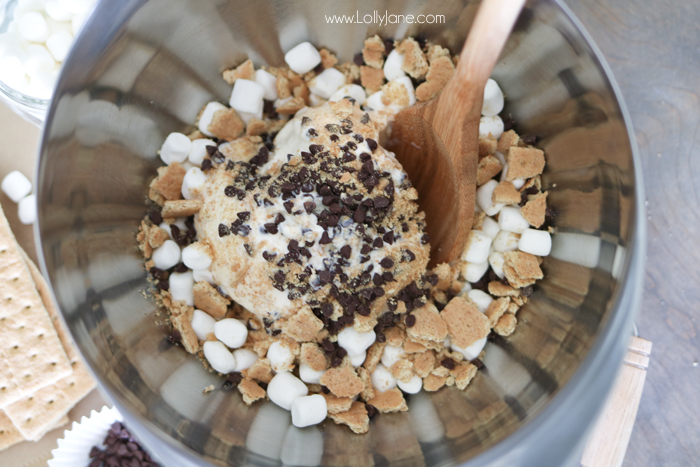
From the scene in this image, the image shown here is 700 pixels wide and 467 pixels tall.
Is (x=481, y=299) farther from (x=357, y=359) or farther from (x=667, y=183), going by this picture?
(x=667, y=183)

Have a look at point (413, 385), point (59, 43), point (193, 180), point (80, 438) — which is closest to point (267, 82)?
point (193, 180)

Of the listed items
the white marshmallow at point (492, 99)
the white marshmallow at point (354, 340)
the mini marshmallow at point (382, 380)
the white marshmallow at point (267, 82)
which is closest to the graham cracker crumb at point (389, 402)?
the mini marshmallow at point (382, 380)

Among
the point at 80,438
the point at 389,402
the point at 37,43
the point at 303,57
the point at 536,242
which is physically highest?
the point at 303,57

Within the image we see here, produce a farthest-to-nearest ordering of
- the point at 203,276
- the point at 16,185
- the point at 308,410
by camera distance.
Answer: the point at 16,185 → the point at 203,276 → the point at 308,410

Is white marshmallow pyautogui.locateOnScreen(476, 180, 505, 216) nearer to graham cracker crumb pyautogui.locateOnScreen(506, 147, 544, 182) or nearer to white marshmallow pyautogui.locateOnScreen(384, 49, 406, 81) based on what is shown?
graham cracker crumb pyautogui.locateOnScreen(506, 147, 544, 182)

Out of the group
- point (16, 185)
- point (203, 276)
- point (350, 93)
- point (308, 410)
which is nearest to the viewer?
point (308, 410)

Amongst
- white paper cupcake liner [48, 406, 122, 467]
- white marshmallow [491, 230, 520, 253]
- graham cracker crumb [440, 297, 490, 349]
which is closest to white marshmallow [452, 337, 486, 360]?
graham cracker crumb [440, 297, 490, 349]

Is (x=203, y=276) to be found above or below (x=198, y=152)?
below
